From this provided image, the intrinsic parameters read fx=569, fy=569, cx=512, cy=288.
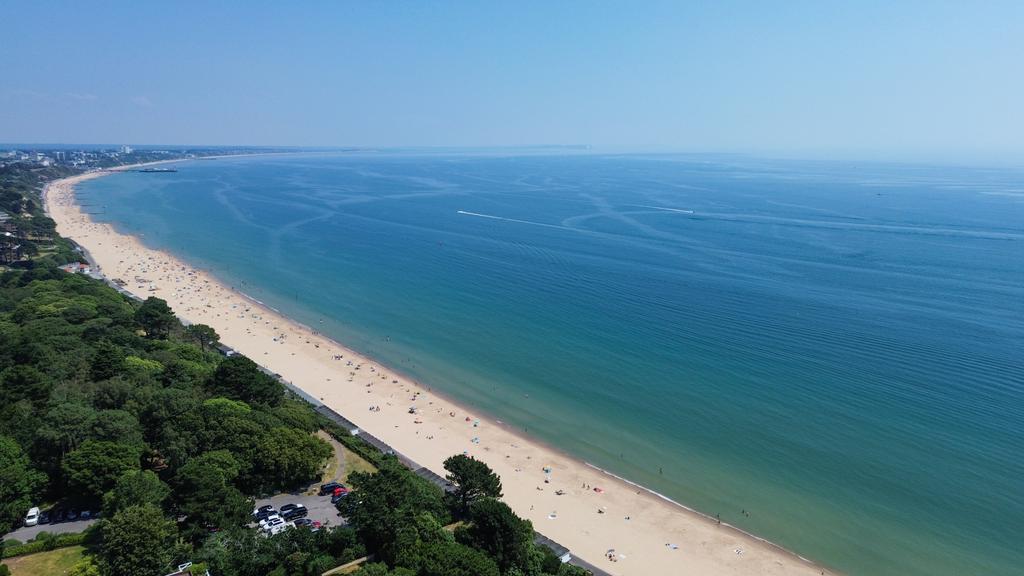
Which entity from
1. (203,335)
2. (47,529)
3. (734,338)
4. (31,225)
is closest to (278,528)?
(47,529)

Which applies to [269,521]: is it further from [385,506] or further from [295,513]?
[385,506]

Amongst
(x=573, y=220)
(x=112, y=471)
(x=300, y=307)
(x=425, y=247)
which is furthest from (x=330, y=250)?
(x=112, y=471)

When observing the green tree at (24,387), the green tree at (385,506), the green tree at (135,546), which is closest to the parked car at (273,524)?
the green tree at (385,506)

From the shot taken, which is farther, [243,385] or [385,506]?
[243,385]

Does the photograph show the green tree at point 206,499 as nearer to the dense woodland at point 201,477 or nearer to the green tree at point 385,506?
the dense woodland at point 201,477

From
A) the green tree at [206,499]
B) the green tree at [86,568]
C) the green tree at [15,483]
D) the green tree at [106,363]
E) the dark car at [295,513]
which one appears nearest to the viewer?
the green tree at [86,568]

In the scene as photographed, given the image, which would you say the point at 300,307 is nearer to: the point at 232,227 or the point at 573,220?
the point at 232,227
